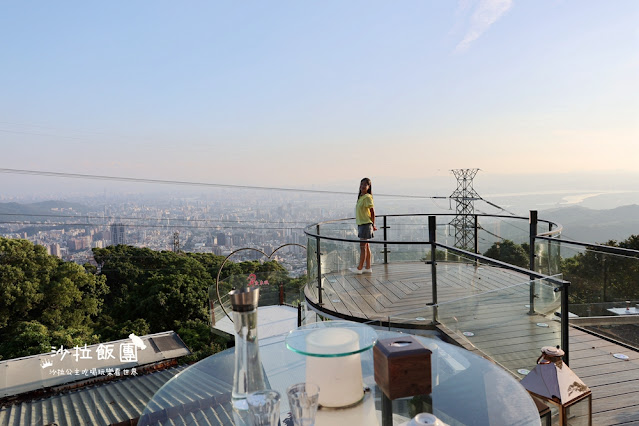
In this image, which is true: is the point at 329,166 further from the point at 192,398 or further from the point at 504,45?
the point at 192,398

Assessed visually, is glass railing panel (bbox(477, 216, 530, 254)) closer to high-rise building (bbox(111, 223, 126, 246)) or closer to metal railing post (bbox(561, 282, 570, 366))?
metal railing post (bbox(561, 282, 570, 366))

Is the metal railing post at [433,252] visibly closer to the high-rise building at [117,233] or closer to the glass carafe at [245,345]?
the glass carafe at [245,345]

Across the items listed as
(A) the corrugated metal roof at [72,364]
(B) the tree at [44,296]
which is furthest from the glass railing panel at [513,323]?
(B) the tree at [44,296]

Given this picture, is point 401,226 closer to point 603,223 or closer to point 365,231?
Answer: point 365,231

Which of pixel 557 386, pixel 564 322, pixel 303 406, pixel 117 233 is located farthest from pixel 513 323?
pixel 117 233

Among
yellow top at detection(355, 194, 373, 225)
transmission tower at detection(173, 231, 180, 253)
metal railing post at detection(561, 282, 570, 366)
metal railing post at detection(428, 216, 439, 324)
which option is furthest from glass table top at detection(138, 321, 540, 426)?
transmission tower at detection(173, 231, 180, 253)

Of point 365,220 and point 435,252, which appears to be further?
point 365,220
